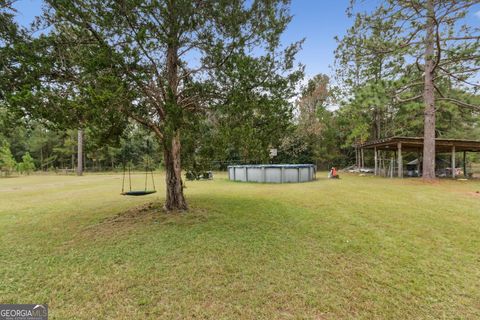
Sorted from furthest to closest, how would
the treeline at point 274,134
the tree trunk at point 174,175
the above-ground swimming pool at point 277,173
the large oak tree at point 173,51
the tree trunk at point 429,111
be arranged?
the above-ground swimming pool at point 277,173 → the tree trunk at point 429,111 → the tree trunk at point 174,175 → the treeline at point 274,134 → the large oak tree at point 173,51

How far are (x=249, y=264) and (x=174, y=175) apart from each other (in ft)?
11.4

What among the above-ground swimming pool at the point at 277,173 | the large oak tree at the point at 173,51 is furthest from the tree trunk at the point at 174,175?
the above-ground swimming pool at the point at 277,173

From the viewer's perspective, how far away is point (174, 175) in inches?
237

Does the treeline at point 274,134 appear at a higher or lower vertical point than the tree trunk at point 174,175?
higher

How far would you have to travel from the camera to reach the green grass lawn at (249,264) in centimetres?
236

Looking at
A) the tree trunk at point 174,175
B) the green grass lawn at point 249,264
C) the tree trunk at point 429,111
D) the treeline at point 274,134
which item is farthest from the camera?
the tree trunk at point 429,111

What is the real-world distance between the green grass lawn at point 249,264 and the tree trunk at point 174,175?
0.49m

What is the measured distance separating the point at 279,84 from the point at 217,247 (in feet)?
11.6

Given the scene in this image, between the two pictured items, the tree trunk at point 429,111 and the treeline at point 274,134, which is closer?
the treeline at point 274,134

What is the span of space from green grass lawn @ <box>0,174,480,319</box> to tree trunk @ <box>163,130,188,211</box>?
1.59 ft

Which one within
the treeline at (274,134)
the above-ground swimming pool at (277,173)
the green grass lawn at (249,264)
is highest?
the treeline at (274,134)

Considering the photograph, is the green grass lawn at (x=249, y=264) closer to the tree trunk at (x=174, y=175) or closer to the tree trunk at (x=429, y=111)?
the tree trunk at (x=174, y=175)

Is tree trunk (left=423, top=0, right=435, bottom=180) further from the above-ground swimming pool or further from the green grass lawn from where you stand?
the green grass lawn

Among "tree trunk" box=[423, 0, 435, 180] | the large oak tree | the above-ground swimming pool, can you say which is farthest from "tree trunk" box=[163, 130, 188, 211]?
"tree trunk" box=[423, 0, 435, 180]
